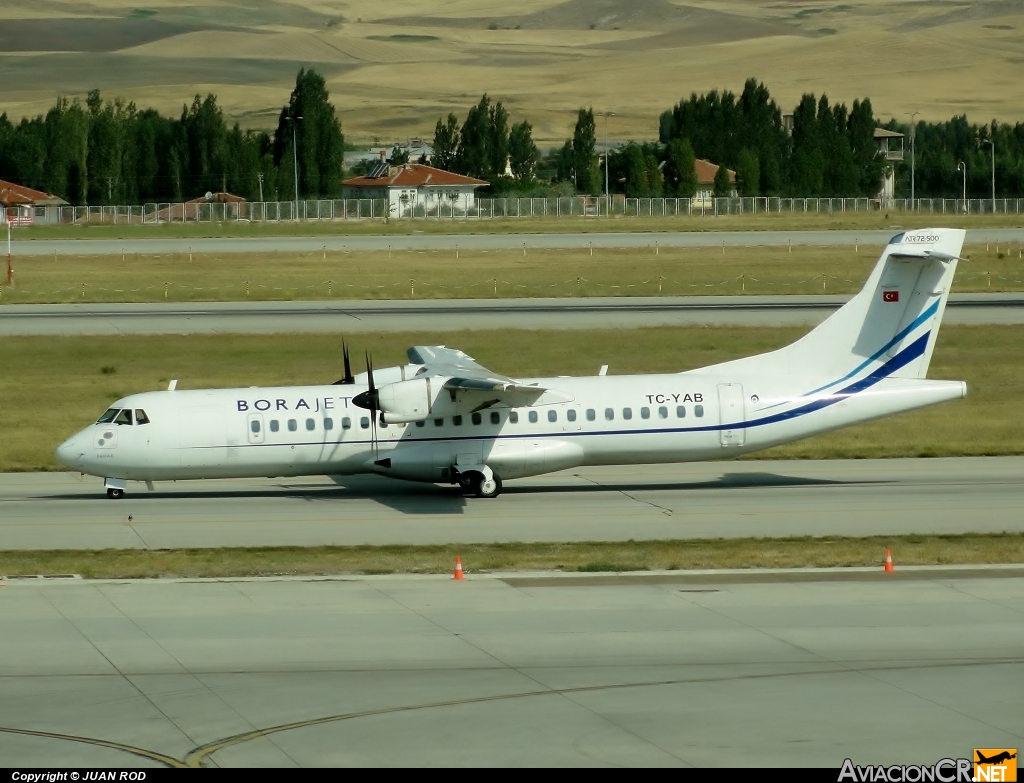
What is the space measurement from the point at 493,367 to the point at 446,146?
125m

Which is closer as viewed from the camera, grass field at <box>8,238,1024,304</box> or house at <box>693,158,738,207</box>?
grass field at <box>8,238,1024,304</box>

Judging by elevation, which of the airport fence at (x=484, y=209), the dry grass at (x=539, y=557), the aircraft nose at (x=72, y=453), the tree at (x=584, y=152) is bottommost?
the dry grass at (x=539, y=557)

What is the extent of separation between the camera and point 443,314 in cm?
6334

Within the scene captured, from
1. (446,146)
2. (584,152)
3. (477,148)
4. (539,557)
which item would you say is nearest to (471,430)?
(539,557)

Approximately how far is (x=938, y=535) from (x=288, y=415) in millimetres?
14215

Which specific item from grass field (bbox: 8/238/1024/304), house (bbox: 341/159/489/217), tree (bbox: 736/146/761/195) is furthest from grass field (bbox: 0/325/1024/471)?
tree (bbox: 736/146/761/195)

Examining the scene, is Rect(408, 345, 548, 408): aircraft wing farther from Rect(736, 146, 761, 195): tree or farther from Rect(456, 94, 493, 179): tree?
Rect(456, 94, 493, 179): tree

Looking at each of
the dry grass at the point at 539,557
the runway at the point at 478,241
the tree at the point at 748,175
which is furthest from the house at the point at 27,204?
the dry grass at the point at 539,557

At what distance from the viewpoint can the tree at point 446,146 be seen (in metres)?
171

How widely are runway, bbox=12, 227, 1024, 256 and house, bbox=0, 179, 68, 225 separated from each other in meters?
20.7

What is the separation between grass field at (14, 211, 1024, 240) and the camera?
114 metres

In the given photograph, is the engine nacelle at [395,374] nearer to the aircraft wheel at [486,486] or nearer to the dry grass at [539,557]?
the aircraft wheel at [486,486]

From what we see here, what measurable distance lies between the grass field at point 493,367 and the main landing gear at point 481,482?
928 cm

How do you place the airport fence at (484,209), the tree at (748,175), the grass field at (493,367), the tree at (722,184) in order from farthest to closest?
the tree at (748,175)
the tree at (722,184)
the airport fence at (484,209)
the grass field at (493,367)
